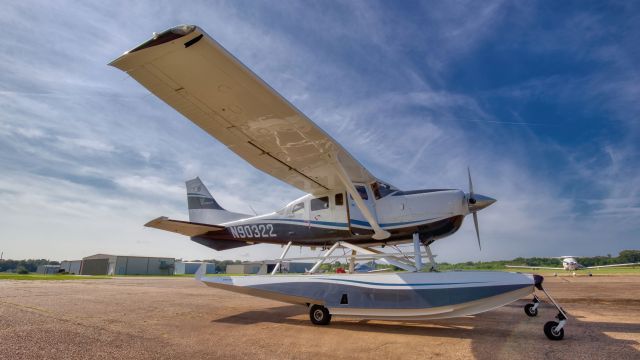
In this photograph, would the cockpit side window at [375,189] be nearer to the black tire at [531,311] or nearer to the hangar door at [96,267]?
the black tire at [531,311]

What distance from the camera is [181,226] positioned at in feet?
33.6

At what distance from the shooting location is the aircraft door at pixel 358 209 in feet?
27.6

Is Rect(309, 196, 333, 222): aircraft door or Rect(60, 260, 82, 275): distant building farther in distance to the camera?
Rect(60, 260, 82, 275): distant building

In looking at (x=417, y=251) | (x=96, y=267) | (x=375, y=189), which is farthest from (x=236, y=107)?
(x=96, y=267)

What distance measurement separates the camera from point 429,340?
5496mm

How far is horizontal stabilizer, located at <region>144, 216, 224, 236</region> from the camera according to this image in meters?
9.22

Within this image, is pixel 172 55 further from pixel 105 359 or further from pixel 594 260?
pixel 594 260

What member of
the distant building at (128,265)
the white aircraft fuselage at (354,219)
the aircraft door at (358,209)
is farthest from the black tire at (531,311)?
the distant building at (128,265)

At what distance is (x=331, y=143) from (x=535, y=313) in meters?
6.86

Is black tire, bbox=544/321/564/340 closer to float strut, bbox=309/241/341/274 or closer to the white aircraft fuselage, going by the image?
the white aircraft fuselage

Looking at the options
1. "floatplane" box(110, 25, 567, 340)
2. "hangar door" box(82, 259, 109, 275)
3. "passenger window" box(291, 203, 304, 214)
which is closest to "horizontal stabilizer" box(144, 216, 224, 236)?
"floatplane" box(110, 25, 567, 340)

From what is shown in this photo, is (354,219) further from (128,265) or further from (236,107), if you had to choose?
(128,265)

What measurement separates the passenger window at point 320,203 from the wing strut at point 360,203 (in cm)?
134

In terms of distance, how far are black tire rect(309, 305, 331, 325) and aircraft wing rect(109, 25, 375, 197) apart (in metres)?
3.04
